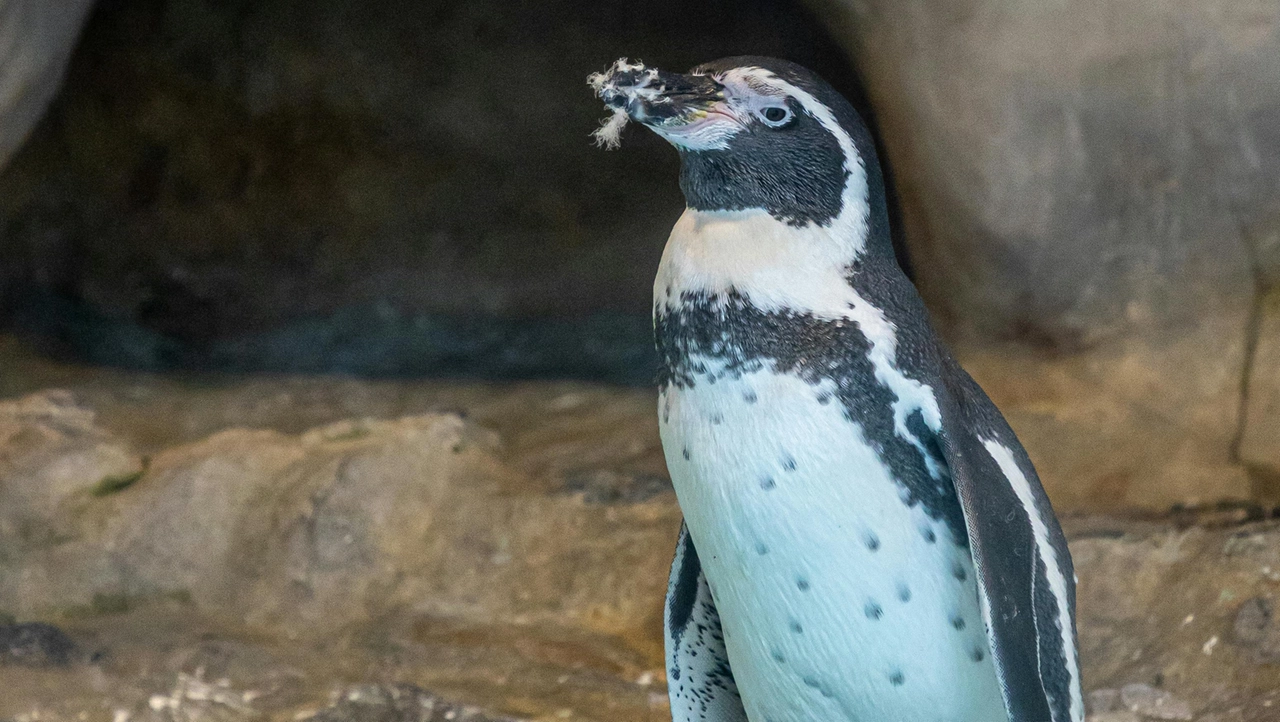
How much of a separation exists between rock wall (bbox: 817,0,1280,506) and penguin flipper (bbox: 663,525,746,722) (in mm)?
1234

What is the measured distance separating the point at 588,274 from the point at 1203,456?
2.60m

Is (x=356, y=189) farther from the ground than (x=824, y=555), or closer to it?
farther from the ground

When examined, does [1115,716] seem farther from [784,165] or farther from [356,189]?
[356,189]

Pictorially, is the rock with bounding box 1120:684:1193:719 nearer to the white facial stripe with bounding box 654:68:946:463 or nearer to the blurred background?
the blurred background

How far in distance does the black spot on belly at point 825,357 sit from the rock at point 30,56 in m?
2.18

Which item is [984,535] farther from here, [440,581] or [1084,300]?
[1084,300]

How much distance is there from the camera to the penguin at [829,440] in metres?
1.34

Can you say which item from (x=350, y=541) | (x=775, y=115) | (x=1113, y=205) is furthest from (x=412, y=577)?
(x=1113, y=205)

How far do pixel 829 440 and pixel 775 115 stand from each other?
40 cm

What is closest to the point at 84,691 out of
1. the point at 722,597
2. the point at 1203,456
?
the point at 722,597

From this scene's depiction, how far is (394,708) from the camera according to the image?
2.08 m

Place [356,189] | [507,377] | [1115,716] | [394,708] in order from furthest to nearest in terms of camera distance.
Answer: [356,189] < [507,377] < [394,708] < [1115,716]

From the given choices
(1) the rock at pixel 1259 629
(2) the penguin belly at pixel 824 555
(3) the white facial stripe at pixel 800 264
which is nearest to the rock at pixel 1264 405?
(1) the rock at pixel 1259 629

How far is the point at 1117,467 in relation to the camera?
2674mm
